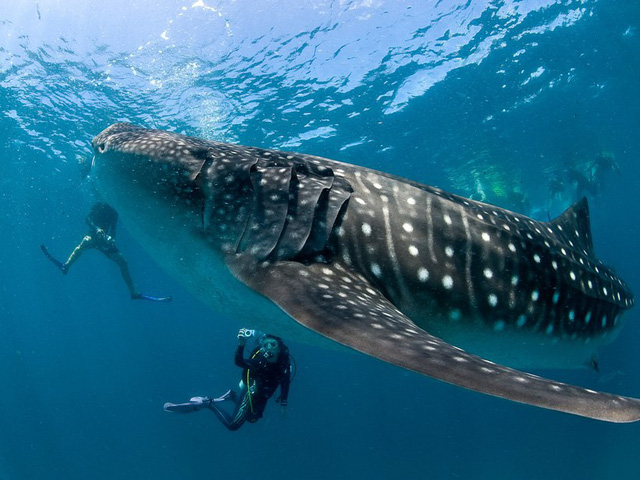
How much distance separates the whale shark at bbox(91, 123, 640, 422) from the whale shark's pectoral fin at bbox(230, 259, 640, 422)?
0.06 ft

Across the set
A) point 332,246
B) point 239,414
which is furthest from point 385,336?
point 239,414

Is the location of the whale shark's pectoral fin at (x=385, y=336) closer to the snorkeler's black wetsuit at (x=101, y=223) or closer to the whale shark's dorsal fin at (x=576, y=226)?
the whale shark's dorsal fin at (x=576, y=226)

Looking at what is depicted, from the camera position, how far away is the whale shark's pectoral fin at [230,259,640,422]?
1699mm

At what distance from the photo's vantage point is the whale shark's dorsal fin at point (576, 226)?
5.39m

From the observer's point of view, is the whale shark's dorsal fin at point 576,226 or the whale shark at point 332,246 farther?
the whale shark's dorsal fin at point 576,226

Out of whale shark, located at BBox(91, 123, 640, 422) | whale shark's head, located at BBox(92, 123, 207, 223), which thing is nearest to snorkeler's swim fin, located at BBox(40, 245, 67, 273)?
whale shark's head, located at BBox(92, 123, 207, 223)

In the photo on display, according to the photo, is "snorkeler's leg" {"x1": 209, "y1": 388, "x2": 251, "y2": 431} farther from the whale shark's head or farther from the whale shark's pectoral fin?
the whale shark's pectoral fin

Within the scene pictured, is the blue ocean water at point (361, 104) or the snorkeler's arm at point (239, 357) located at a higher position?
the blue ocean water at point (361, 104)

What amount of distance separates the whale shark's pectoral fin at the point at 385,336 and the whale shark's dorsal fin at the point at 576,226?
3.58 m

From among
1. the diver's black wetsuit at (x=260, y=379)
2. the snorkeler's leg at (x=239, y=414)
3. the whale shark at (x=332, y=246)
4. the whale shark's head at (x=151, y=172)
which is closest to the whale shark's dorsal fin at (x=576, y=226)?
the whale shark at (x=332, y=246)

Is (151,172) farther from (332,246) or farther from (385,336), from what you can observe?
(385,336)

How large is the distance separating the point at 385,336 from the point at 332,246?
1.18 metres

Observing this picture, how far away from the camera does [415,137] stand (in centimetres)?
2281

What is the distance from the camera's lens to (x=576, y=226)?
18.7 ft
